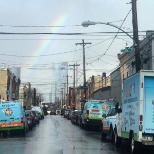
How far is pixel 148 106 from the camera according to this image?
557 inches

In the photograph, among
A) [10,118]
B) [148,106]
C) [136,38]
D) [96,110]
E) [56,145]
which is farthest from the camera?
[96,110]

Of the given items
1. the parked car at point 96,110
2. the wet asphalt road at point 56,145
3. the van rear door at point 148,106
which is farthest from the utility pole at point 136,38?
the parked car at point 96,110

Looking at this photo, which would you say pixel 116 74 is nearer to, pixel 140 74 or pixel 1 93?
pixel 1 93

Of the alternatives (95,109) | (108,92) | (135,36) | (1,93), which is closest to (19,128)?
(95,109)

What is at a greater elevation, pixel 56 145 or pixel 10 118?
pixel 10 118

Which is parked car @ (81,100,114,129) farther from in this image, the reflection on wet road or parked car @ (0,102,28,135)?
the reflection on wet road

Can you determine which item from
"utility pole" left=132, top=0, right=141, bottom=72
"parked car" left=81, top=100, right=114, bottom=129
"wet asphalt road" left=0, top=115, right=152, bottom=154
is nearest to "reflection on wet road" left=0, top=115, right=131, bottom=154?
"wet asphalt road" left=0, top=115, right=152, bottom=154

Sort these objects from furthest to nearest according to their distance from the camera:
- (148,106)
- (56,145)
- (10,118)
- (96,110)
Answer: (96,110), (10,118), (56,145), (148,106)

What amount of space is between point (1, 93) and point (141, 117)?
205 ft

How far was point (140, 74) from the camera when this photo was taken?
14195mm

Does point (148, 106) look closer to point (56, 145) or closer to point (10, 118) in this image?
point (56, 145)

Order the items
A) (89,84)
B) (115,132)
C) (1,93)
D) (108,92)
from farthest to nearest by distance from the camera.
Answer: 1. (89,84)
2. (1,93)
3. (108,92)
4. (115,132)

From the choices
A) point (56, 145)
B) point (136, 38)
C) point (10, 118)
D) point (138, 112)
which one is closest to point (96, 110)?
point (10, 118)

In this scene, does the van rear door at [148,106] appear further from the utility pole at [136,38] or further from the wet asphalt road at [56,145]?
the utility pole at [136,38]
